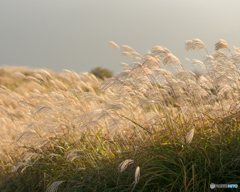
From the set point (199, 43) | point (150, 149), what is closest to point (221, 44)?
point (199, 43)

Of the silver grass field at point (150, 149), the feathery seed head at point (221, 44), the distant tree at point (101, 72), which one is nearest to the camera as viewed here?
the silver grass field at point (150, 149)

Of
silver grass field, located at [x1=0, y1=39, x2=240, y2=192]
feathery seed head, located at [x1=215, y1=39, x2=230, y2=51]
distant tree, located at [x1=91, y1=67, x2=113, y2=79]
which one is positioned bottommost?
distant tree, located at [x1=91, y1=67, x2=113, y2=79]

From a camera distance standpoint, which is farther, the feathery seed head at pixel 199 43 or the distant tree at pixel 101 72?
the distant tree at pixel 101 72

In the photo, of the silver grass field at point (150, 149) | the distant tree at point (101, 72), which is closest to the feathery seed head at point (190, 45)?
the silver grass field at point (150, 149)

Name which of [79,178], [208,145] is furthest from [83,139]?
[208,145]

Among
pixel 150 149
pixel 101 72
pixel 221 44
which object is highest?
pixel 221 44

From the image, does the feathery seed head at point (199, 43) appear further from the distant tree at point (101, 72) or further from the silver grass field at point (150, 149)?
the distant tree at point (101, 72)

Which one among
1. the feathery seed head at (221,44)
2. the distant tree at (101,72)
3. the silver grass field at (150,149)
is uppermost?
the feathery seed head at (221,44)

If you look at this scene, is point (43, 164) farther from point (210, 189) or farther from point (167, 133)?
point (210, 189)

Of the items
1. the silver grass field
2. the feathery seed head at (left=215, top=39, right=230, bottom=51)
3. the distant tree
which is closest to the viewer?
the silver grass field

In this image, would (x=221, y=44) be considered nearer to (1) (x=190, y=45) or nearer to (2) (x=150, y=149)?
(1) (x=190, y=45)

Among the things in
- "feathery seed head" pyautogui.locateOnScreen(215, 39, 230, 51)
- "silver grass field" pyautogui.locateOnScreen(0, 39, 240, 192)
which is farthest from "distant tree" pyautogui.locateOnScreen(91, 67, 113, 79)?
"feathery seed head" pyautogui.locateOnScreen(215, 39, 230, 51)

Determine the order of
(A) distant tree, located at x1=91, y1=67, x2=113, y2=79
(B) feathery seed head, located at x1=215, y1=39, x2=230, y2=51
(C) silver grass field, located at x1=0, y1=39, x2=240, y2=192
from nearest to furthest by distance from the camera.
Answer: (C) silver grass field, located at x1=0, y1=39, x2=240, y2=192
(B) feathery seed head, located at x1=215, y1=39, x2=230, y2=51
(A) distant tree, located at x1=91, y1=67, x2=113, y2=79

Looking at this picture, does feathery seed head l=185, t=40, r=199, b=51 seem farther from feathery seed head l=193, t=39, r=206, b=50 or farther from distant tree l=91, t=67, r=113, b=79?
distant tree l=91, t=67, r=113, b=79
